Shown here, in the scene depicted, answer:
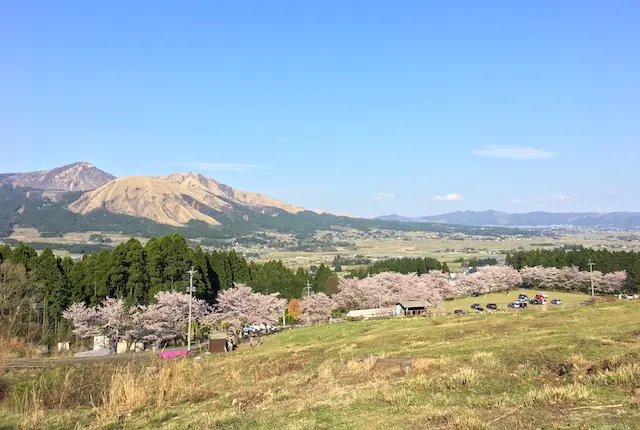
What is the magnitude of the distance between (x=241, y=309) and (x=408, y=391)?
171ft

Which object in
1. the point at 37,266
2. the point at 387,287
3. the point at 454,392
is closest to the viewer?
the point at 454,392

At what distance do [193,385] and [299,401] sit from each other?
507 cm

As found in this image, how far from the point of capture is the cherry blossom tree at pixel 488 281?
330ft

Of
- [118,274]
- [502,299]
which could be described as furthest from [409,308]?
[118,274]

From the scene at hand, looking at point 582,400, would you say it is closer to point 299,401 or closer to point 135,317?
point 299,401

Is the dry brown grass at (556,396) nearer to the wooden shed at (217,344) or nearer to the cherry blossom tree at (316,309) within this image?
the wooden shed at (217,344)

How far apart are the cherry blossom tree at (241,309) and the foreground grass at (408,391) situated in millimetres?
39752

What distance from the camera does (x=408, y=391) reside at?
34.5 feet

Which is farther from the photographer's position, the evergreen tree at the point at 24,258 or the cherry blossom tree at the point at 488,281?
the cherry blossom tree at the point at 488,281

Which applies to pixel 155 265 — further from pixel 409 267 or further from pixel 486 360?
pixel 409 267

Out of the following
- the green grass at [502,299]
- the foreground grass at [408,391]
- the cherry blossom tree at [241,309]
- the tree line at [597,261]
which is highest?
the foreground grass at [408,391]

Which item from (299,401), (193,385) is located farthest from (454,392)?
(193,385)

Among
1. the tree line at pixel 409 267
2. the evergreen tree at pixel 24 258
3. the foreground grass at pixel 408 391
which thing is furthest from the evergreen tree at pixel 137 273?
the tree line at pixel 409 267

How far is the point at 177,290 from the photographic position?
5706 cm
